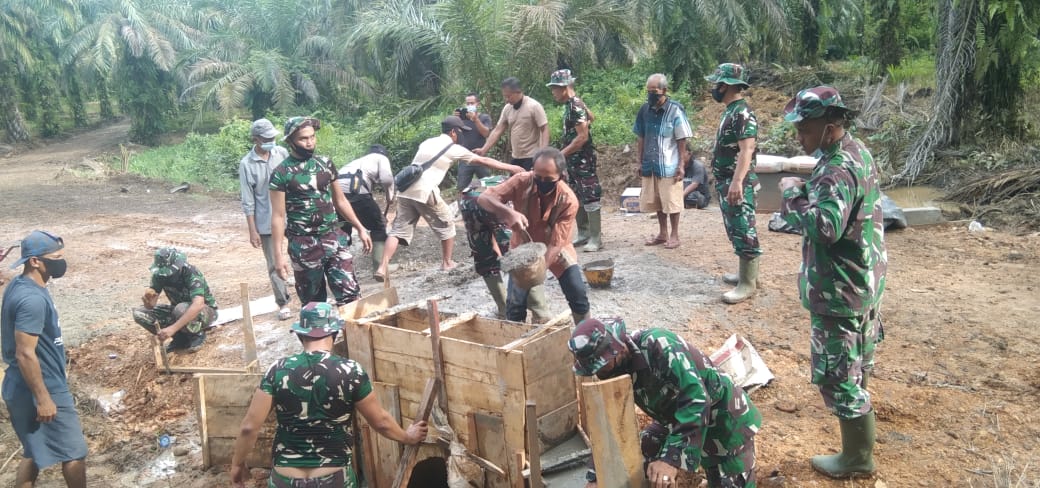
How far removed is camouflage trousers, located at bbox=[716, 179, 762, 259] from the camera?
19.8 feet

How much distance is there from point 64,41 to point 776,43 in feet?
90.1

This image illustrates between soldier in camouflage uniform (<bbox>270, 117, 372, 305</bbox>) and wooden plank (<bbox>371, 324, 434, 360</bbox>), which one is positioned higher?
soldier in camouflage uniform (<bbox>270, 117, 372, 305</bbox>)

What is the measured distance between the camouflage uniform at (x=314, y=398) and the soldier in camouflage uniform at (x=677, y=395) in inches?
46.6

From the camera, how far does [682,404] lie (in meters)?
3.17

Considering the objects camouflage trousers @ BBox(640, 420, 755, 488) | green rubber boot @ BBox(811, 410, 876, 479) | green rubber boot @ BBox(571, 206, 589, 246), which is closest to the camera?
camouflage trousers @ BBox(640, 420, 755, 488)

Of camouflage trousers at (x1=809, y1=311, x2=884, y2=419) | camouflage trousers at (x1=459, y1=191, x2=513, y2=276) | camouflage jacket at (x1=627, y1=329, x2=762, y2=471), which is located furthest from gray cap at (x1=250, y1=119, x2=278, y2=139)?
camouflage trousers at (x1=809, y1=311, x2=884, y2=419)

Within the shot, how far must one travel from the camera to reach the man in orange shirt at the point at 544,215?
207 inches

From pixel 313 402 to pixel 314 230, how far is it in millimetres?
2341

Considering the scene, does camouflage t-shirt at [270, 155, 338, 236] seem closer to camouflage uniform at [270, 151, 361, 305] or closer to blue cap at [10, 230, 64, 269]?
camouflage uniform at [270, 151, 361, 305]

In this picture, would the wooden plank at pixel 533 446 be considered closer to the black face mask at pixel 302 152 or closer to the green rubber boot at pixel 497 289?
the green rubber boot at pixel 497 289

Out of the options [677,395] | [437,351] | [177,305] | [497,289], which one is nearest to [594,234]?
[497,289]

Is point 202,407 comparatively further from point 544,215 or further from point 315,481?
point 544,215

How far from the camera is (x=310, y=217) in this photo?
575cm

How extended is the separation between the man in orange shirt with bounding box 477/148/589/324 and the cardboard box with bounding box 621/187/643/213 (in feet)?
16.4
